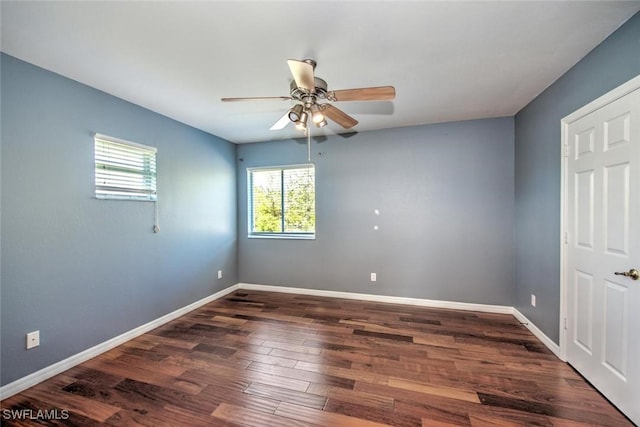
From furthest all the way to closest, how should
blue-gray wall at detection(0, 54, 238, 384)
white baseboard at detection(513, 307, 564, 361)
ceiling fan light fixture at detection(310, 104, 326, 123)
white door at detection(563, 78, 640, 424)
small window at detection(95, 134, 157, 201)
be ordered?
small window at detection(95, 134, 157, 201)
white baseboard at detection(513, 307, 564, 361)
ceiling fan light fixture at detection(310, 104, 326, 123)
blue-gray wall at detection(0, 54, 238, 384)
white door at detection(563, 78, 640, 424)

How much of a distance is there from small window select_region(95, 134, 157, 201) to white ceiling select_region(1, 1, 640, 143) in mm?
500

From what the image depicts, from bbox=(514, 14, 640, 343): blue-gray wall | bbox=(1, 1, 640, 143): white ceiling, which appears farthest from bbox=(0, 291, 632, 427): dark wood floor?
bbox=(1, 1, 640, 143): white ceiling

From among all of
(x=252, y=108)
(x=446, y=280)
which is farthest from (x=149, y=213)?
(x=446, y=280)

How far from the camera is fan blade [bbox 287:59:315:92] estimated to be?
1.57 meters

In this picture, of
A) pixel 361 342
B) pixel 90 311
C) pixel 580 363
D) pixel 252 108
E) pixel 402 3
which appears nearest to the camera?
pixel 402 3

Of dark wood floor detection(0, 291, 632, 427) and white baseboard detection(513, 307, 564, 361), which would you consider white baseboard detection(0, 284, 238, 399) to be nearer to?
dark wood floor detection(0, 291, 632, 427)

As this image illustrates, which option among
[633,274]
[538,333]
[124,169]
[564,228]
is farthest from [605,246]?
[124,169]

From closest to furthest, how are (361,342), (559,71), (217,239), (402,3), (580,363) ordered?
(402,3), (580,363), (559,71), (361,342), (217,239)

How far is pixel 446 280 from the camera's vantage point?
3.62m

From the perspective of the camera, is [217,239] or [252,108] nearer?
[252,108]

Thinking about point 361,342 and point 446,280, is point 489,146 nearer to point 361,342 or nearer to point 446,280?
point 446,280

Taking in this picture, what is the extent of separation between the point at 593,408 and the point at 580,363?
45 cm

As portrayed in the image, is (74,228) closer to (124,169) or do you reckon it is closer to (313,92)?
(124,169)

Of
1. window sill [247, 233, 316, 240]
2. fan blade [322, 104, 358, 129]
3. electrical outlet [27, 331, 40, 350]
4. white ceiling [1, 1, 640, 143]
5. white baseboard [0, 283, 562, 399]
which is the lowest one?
white baseboard [0, 283, 562, 399]
